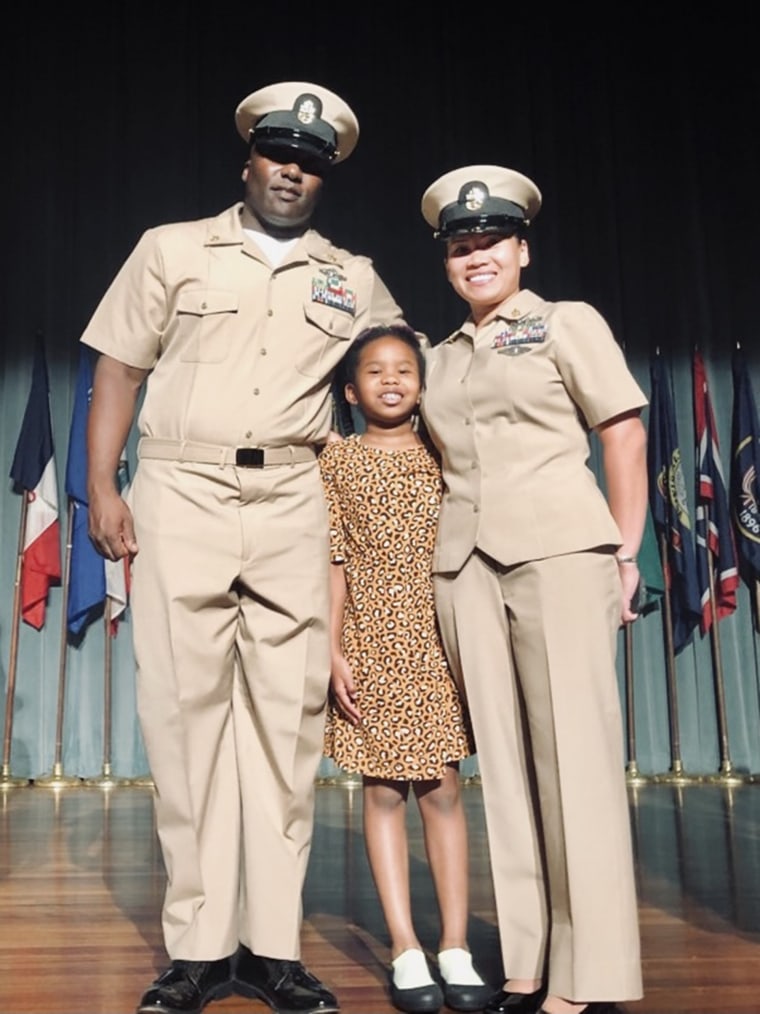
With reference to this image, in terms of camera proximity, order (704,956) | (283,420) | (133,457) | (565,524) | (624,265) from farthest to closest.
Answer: (624,265) < (133,457) < (704,956) < (283,420) < (565,524)

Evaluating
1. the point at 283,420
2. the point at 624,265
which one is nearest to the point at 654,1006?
the point at 283,420

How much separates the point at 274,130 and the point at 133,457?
12.7 feet

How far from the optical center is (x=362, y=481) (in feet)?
7.00

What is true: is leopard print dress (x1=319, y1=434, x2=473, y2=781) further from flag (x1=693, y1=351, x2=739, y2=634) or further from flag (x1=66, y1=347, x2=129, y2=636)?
flag (x1=693, y1=351, x2=739, y2=634)

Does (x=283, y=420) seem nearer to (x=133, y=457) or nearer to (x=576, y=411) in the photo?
(x=576, y=411)

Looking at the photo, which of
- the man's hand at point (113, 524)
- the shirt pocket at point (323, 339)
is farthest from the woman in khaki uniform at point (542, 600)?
the man's hand at point (113, 524)

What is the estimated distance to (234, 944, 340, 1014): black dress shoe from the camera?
1.85 m

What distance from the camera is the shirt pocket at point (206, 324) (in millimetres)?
2045

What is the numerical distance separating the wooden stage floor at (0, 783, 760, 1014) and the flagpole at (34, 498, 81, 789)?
1.10 meters

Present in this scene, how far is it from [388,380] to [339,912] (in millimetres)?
1267

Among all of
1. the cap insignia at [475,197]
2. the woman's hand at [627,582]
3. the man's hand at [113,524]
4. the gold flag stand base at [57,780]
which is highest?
the cap insignia at [475,197]

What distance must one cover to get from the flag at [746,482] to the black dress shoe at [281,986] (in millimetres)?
4276

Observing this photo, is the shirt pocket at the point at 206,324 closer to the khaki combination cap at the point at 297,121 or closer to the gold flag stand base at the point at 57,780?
the khaki combination cap at the point at 297,121

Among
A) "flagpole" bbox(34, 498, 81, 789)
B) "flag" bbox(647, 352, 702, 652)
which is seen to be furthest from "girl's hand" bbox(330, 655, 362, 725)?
"flag" bbox(647, 352, 702, 652)
